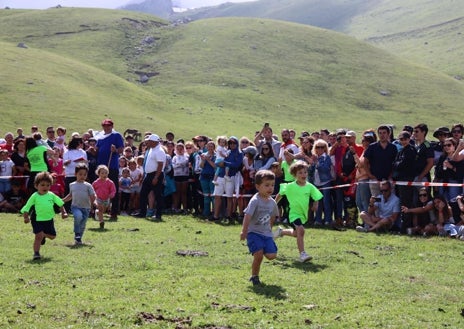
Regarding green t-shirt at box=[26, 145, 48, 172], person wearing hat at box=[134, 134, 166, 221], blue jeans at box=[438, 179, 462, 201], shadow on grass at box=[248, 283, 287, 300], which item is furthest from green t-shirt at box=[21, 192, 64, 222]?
blue jeans at box=[438, 179, 462, 201]

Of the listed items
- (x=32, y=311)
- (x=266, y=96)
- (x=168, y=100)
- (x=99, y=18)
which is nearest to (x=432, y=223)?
(x=32, y=311)

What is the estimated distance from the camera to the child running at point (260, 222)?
1118 centimetres

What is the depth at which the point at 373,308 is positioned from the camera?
31.9ft

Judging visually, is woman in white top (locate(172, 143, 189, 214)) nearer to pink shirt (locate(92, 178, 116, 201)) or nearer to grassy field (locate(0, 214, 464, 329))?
Result: pink shirt (locate(92, 178, 116, 201))

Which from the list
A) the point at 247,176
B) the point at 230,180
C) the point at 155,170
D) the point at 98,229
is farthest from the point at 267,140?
the point at 98,229

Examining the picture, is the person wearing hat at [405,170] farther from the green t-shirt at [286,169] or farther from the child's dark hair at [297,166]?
the child's dark hair at [297,166]

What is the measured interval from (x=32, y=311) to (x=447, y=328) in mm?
5553

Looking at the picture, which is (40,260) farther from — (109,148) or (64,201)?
(109,148)

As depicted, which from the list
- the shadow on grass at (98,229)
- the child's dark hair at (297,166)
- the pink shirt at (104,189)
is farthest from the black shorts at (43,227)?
the pink shirt at (104,189)

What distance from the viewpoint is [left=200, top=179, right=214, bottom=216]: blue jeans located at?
22.4m

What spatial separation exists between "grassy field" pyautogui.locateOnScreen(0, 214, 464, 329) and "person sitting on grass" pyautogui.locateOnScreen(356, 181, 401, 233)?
138cm

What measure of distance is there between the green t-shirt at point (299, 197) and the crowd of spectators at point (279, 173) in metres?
5.17

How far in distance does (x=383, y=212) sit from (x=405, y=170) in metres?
1.29

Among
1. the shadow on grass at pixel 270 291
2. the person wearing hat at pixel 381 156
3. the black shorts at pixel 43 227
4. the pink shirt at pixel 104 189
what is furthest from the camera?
the pink shirt at pixel 104 189
